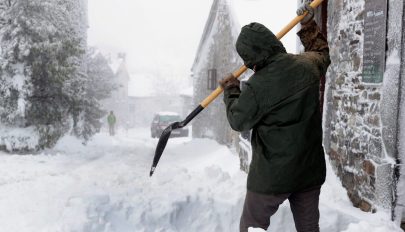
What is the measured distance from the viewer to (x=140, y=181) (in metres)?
6.09

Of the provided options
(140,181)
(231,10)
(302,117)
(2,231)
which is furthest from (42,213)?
(231,10)

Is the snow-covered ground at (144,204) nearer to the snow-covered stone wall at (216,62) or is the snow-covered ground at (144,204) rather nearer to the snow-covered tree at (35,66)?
the snow-covered tree at (35,66)

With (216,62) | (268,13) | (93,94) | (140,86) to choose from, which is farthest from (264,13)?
(140,86)

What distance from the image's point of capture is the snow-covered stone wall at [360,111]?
3553 mm

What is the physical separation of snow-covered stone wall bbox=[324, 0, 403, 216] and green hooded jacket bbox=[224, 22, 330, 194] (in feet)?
3.84

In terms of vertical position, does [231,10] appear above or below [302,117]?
above

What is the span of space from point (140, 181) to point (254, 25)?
3903mm

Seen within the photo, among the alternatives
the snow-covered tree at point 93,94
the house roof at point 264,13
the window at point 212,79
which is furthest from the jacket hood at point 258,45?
the window at point 212,79

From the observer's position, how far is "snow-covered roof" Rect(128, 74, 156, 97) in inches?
1964

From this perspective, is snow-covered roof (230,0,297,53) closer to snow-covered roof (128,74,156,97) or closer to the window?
the window

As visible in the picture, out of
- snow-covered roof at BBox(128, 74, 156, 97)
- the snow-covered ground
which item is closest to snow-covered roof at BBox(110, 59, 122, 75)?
snow-covered roof at BBox(128, 74, 156, 97)

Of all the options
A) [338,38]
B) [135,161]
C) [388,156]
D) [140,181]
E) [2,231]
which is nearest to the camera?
[388,156]

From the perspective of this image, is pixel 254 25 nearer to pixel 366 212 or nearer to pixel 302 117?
pixel 302 117

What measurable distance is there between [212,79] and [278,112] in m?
11.3
